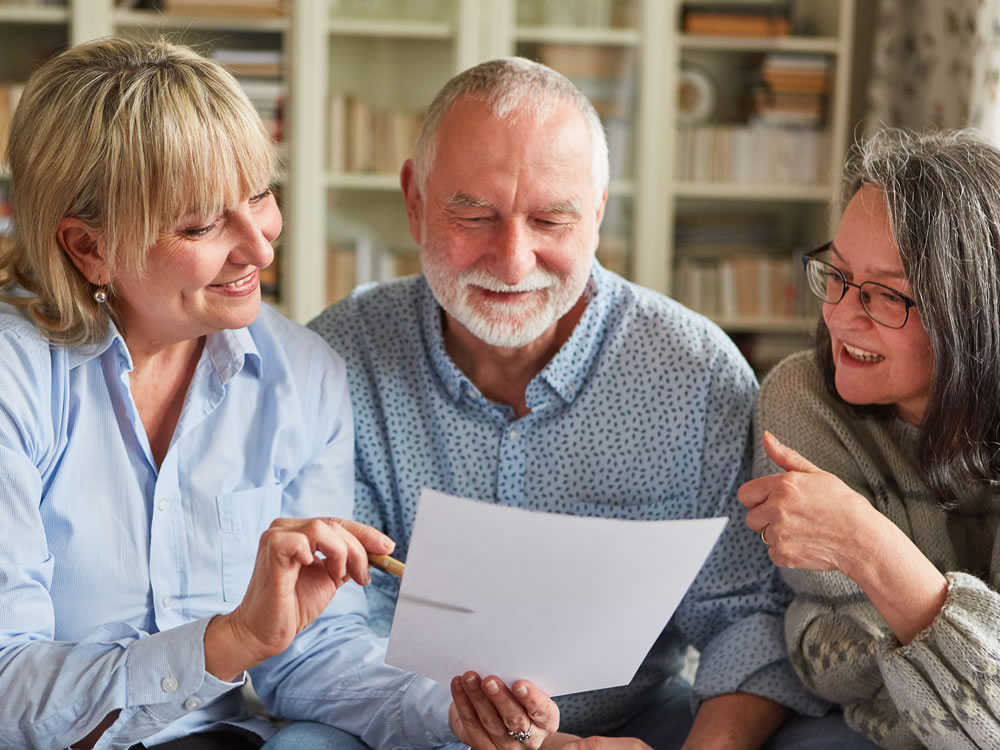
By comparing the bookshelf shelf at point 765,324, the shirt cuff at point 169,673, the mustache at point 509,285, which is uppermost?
the mustache at point 509,285

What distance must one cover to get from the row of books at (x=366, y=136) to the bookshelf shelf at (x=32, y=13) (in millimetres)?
916

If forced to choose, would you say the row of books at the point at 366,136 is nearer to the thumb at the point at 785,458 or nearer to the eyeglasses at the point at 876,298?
the eyeglasses at the point at 876,298

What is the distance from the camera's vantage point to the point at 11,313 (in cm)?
129

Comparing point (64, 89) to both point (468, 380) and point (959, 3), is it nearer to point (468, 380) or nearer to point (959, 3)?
point (468, 380)

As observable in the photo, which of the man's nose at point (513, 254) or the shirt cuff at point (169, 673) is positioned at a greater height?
the man's nose at point (513, 254)

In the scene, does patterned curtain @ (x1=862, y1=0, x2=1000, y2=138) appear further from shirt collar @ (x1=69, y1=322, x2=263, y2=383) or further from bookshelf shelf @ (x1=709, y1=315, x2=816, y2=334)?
shirt collar @ (x1=69, y1=322, x2=263, y2=383)

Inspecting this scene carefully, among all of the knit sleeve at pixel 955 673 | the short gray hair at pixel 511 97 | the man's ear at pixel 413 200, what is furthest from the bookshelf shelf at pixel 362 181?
the knit sleeve at pixel 955 673

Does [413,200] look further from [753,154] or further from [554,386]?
[753,154]

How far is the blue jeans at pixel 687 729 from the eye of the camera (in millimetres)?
1354

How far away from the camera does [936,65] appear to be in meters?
3.41

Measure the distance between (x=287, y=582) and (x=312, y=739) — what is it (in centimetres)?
34

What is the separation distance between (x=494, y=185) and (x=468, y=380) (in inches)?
11.3

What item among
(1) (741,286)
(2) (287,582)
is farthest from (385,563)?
(1) (741,286)

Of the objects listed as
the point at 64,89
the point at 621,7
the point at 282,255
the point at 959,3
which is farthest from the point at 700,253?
the point at 64,89
